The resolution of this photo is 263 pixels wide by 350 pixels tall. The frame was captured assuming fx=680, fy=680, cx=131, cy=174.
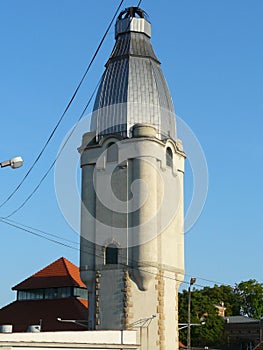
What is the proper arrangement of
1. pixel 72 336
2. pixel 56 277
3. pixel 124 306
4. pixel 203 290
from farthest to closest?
pixel 203 290 → pixel 56 277 → pixel 124 306 → pixel 72 336

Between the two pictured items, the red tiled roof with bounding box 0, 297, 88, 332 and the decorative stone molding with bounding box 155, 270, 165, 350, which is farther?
the red tiled roof with bounding box 0, 297, 88, 332

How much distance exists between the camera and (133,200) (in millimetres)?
42344

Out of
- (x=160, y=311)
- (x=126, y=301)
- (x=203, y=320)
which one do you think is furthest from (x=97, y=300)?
(x=203, y=320)

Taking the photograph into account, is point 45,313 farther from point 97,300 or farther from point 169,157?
point 169,157

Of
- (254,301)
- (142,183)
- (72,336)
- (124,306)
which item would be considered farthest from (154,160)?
(254,301)

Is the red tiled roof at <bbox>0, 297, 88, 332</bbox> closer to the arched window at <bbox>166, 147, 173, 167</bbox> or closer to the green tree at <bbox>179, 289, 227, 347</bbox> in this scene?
the arched window at <bbox>166, 147, 173, 167</bbox>

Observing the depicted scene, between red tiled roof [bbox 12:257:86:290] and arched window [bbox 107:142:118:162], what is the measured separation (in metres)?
9.26

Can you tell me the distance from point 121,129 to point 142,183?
4.18 meters

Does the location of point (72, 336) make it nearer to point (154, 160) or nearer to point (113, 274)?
point (113, 274)

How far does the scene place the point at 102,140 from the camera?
1737 inches

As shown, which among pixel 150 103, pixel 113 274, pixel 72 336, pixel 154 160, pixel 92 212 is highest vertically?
pixel 150 103

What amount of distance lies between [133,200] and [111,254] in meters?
3.64

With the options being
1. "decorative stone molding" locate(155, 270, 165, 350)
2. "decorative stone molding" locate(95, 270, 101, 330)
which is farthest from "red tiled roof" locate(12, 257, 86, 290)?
"decorative stone molding" locate(155, 270, 165, 350)

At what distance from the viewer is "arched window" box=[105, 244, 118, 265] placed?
139ft
